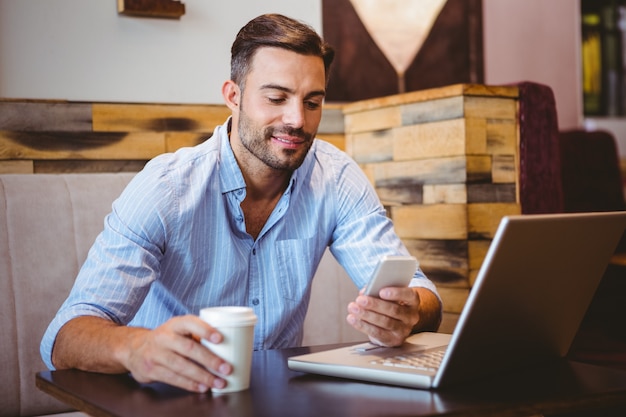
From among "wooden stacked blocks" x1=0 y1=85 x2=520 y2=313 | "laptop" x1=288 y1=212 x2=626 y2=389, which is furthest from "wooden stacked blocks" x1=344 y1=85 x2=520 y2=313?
"laptop" x1=288 y1=212 x2=626 y2=389

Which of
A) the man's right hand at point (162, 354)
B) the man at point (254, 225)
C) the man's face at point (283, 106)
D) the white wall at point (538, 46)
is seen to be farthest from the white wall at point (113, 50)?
the white wall at point (538, 46)

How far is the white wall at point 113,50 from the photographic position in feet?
7.07

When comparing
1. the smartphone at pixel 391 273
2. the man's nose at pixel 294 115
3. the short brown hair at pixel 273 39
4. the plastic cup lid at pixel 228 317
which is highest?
the short brown hair at pixel 273 39

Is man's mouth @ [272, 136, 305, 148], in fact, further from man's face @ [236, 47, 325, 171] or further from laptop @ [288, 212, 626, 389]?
laptop @ [288, 212, 626, 389]

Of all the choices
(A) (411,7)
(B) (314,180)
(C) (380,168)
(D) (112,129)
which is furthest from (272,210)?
(A) (411,7)

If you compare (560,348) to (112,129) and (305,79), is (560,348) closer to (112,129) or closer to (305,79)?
(305,79)

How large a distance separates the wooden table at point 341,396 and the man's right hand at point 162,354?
0.02 m

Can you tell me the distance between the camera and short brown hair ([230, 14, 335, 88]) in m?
1.71

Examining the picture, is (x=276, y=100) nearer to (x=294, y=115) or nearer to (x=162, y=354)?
(x=294, y=115)

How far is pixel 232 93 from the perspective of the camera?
1845 mm

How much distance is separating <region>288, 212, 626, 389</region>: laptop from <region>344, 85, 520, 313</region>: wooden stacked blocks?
3.34 feet

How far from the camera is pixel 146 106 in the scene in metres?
2.30

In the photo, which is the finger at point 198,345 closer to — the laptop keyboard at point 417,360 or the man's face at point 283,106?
the laptop keyboard at point 417,360

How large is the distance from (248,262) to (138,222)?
11.5 inches
